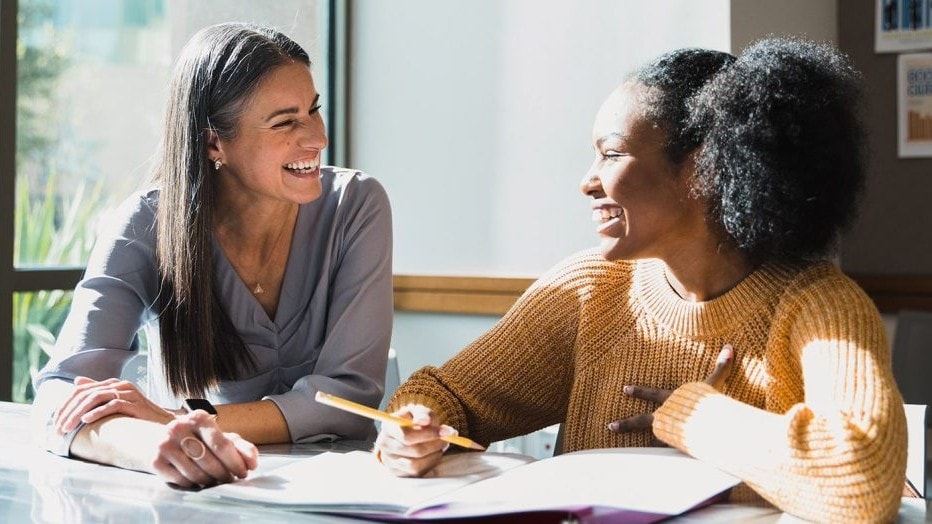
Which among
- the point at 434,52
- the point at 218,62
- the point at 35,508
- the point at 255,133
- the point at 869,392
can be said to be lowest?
the point at 35,508

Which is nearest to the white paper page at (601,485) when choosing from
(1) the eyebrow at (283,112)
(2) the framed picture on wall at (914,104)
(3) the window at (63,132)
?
(1) the eyebrow at (283,112)

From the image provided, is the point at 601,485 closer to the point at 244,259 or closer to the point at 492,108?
the point at 244,259

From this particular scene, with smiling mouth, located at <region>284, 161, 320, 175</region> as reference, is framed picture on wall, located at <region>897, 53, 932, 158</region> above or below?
above

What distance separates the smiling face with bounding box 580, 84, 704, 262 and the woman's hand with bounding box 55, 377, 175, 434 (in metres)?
0.63

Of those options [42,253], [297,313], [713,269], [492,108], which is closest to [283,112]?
[297,313]

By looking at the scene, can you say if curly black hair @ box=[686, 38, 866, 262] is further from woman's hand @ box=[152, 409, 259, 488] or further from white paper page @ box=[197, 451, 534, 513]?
woman's hand @ box=[152, 409, 259, 488]

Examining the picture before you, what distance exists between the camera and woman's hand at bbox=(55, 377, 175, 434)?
1402mm

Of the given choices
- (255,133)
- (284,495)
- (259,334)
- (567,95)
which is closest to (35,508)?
(284,495)

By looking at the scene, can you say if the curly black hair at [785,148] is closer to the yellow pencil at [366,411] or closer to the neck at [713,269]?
the neck at [713,269]

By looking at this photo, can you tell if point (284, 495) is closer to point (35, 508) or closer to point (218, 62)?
point (35, 508)

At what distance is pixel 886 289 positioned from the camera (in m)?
3.42

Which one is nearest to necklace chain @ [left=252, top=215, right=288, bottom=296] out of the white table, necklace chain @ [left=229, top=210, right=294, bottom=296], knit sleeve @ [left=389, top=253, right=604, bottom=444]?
necklace chain @ [left=229, top=210, right=294, bottom=296]

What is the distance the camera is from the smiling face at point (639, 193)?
4.75 ft

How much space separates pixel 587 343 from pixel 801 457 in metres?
0.50
